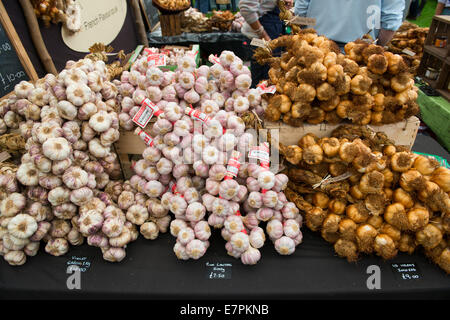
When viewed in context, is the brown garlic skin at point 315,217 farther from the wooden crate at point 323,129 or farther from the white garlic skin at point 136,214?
the white garlic skin at point 136,214

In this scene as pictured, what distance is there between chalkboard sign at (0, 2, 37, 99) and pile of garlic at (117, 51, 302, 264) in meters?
1.21

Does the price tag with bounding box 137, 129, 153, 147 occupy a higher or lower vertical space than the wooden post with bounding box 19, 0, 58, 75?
lower

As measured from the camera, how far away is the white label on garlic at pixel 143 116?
4.87 ft

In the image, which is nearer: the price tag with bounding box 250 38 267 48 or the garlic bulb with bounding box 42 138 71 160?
the garlic bulb with bounding box 42 138 71 160

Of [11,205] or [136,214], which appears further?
[136,214]

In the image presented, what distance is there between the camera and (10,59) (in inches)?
81.7

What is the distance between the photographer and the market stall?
4.19 ft

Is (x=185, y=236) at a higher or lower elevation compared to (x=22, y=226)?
lower

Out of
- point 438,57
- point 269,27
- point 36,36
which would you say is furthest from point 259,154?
point 438,57

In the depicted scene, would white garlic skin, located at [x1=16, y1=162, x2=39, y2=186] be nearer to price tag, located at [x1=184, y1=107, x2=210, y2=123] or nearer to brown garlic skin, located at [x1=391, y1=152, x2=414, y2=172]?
price tag, located at [x1=184, y1=107, x2=210, y2=123]

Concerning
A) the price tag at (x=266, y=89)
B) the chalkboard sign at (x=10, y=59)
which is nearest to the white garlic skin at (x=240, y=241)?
the price tag at (x=266, y=89)

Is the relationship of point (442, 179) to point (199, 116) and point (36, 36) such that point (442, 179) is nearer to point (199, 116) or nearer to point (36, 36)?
point (199, 116)

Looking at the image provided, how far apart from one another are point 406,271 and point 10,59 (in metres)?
2.94

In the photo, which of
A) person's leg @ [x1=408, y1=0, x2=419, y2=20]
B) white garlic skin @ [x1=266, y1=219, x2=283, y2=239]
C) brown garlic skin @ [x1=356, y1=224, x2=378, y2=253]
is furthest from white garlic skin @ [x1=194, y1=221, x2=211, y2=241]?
person's leg @ [x1=408, y1=0, x2=419, y2=20]
